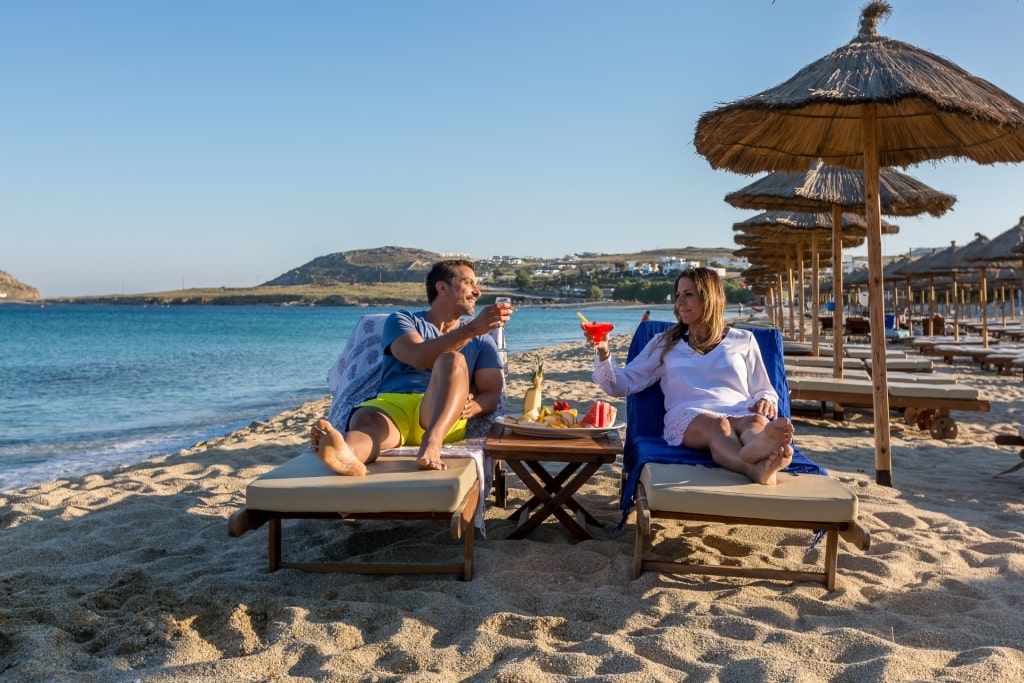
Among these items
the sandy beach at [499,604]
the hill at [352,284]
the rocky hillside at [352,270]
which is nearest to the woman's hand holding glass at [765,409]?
the sandy beach at [499,604]

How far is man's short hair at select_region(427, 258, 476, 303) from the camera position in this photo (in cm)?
409

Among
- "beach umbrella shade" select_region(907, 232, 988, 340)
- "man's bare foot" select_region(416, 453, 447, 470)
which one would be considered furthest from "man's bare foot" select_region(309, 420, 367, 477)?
"beach umbrella shade" select_region(907, 232, 988, 340)

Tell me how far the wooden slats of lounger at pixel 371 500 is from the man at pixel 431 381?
112 mm

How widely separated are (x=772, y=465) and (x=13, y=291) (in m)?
128

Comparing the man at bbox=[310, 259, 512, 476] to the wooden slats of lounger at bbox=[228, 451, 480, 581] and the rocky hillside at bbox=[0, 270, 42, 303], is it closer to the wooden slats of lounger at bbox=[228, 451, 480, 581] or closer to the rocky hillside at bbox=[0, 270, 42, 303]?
the wooden slats of lounger at bbox=[228, 451, 480, 581]

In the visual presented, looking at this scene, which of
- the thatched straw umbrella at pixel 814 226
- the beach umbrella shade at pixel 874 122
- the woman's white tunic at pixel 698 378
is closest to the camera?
the woman's white tunic at pixel 698 378

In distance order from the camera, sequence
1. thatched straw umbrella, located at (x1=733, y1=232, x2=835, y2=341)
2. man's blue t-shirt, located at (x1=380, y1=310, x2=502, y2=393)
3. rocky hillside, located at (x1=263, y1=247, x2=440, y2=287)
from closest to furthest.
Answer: man's blue t-shirt, located at (x1=380, y1=310, x2=502, y2=393) → thatched straw umbrella, located at (x1=733, y1=232, x2=835, y2=341) → rocky hillside, located at (x1=263, y1=247, x2=440, y2=287)

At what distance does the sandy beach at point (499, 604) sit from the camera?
238 centimetres

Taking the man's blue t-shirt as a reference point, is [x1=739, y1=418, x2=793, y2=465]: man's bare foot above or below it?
below

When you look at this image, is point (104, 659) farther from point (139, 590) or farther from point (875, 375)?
point (875, 375)

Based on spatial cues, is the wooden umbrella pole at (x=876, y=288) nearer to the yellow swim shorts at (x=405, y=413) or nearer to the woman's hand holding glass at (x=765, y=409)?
the woman's hand holding glass at (x=765, y=409)

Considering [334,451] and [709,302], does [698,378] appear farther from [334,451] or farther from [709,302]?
[334,451]

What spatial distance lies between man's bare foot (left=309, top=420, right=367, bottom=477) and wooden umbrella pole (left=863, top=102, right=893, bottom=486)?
11.3 feet

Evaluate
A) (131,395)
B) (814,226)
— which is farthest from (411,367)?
(131,395)
